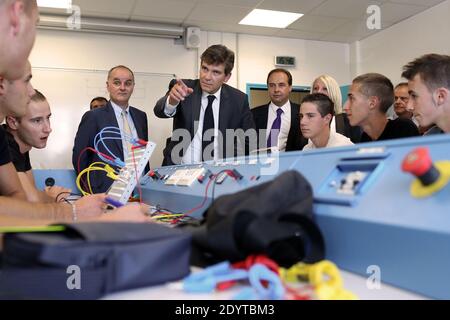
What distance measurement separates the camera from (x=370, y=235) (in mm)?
650

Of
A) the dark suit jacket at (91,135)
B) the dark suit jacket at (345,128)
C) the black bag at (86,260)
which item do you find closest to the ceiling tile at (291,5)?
the dark suit jacket at (345,128)

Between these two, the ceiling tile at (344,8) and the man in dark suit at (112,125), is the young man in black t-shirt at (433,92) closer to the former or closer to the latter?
the man in dark suit at (112,125)

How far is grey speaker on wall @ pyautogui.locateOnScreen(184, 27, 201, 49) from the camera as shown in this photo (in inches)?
188

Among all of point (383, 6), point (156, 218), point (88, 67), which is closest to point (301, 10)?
point (383, 6)

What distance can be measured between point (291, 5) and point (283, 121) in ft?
5.09

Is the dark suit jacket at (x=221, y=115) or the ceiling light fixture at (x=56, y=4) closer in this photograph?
the dark suit jacket at (x=221, y=115)

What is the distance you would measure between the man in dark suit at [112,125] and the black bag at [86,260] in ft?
5.44

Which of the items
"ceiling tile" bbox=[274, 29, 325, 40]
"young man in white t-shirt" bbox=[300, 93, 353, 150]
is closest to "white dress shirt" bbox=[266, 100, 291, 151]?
"young man in white t-shirt" bbox=[300, 93, 353, 150]

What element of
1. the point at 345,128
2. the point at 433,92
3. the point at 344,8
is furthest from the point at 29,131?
the point at 344,8

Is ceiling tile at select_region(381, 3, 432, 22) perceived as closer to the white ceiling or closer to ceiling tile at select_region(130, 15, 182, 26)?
the white ceiling

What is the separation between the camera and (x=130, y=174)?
162 cm

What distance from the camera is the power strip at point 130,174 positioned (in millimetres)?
1578

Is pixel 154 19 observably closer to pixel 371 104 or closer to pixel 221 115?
pixel 221 115
